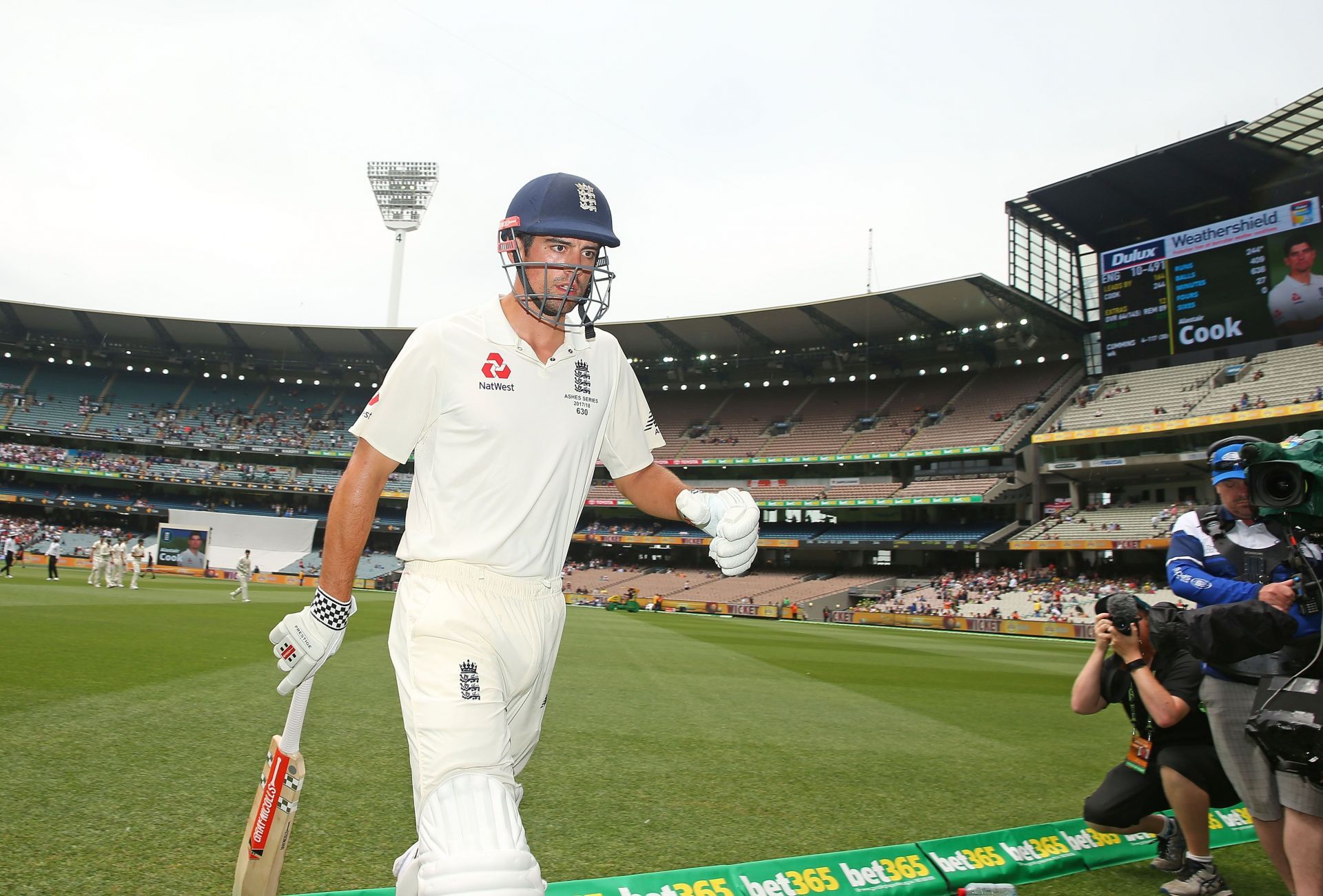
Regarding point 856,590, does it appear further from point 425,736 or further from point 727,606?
point 425,736

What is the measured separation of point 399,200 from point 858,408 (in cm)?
3916

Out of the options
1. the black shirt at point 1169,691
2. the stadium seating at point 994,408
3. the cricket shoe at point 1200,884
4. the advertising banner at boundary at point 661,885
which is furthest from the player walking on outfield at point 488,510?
the stadium seating at point 994,408

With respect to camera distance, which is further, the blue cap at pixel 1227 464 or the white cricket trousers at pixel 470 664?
the blue cap at pixel 1227 464

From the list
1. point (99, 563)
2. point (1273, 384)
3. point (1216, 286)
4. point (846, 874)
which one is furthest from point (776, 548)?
point (846, 874)

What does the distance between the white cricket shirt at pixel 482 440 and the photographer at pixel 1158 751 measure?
10.1ft

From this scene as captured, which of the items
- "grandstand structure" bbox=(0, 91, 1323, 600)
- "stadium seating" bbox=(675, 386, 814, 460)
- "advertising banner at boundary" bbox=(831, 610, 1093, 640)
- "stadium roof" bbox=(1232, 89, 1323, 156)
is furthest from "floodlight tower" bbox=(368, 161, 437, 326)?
"stadium roof" bbox=(1232, 89, 1323, 156)

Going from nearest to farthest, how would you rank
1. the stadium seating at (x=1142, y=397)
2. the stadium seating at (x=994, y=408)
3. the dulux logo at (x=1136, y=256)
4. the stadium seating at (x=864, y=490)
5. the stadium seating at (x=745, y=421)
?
the dulux logo at (x=1136, y=256)
the stadium seating at (x=1142, y=397)
the stadium seating at (x=994, y=408)
the stadium seating at (x=864, y=490)
the stadium seating at (x=745, y=421)

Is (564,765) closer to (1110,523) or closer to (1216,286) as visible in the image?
(1110,523)

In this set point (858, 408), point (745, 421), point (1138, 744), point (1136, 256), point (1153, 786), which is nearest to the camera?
point (1153, 786)

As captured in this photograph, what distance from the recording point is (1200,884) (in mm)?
3963

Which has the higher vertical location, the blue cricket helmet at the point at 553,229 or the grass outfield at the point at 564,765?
the blue cricket helmet at the point at 553,229

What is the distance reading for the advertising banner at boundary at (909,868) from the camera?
3.34 m

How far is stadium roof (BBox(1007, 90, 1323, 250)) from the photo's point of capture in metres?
33.1

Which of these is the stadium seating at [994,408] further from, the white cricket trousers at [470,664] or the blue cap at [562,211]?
the white cricket trousers at [470,664]
